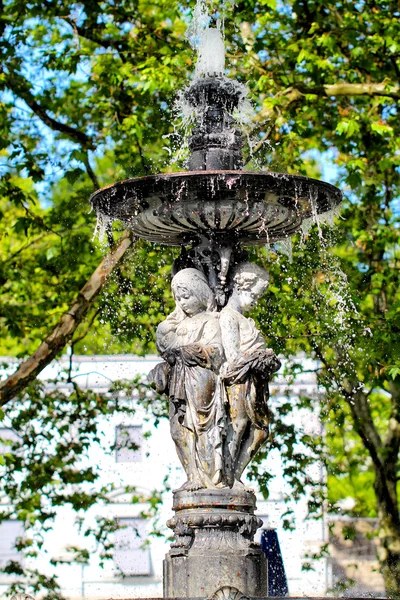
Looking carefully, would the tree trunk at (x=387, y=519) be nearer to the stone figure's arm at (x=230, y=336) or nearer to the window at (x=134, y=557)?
the stone figure's arm at (x=230, y=336)

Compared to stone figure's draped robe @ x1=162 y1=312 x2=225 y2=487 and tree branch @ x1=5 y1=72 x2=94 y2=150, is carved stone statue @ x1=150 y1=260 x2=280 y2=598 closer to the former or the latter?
stone figure's draped robe @ x1=162 y1=312 x2=225 y2=487

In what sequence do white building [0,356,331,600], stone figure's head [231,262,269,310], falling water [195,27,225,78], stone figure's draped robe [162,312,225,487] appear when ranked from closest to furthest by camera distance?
stone figure's draped robe [162,312,225,487], stone figure's head [231,262,269,310], falling water [195,27,225,78], white building [0,356,331,600]

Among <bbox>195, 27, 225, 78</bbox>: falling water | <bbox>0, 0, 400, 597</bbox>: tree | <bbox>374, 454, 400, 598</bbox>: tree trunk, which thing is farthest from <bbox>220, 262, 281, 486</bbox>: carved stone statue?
<bbox>374, 454, 400, 598</bbox>: tree trunk

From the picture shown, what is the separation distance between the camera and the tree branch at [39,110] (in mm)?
16547

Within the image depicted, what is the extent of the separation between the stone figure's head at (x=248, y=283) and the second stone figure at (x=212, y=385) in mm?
231

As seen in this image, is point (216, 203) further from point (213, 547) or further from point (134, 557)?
point (134, 557)

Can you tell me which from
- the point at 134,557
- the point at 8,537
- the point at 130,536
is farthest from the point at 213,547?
the point at 8,537

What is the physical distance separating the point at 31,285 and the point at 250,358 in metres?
10.3

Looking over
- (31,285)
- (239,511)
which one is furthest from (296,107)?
(239,511)

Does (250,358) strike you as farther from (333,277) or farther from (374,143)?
(374,143)

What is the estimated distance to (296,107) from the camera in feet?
56.4

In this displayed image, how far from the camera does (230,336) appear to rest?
9906mm

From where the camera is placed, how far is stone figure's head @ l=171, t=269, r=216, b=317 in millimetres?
10055

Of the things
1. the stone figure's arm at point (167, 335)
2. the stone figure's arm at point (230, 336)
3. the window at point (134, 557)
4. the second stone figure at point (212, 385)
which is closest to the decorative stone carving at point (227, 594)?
the second stone figure at point (212, 385)
